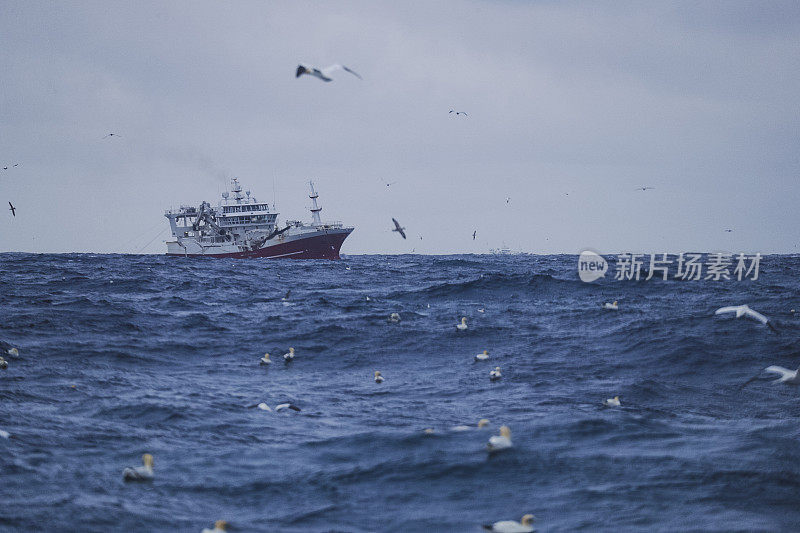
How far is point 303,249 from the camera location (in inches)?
3905

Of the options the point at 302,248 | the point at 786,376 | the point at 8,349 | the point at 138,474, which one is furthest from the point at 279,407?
the point at 302,248

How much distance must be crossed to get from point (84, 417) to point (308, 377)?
6683mm

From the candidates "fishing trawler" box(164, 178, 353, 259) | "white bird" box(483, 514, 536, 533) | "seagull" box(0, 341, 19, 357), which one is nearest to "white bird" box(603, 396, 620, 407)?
"white bird" box(483, 514, 536, 533)

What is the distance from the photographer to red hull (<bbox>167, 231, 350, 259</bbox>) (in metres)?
98.9

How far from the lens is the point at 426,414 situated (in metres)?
15.8

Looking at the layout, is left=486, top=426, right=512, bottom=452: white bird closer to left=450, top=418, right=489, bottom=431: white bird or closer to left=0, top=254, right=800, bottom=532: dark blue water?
left=0, top=254, right=800, bottom=532: dark blue water

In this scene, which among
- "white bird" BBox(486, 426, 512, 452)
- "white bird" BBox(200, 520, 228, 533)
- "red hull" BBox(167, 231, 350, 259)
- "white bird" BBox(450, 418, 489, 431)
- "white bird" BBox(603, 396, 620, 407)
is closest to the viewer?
"white bird" BBox(200, 520, 228, 533)

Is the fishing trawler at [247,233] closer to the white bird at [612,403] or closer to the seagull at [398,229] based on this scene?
the seagull at [398,229]

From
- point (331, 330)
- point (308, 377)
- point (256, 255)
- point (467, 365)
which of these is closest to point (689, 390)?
point (467, 365)

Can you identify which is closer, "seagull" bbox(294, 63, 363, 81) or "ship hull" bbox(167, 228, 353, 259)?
"seagull" bbox(294, 63, 363, 81)

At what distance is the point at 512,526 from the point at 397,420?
6.11m

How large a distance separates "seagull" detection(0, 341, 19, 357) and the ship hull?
249ft

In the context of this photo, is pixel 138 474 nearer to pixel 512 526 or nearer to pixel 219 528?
pixel 219 528

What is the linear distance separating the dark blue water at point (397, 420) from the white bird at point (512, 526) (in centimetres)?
23
